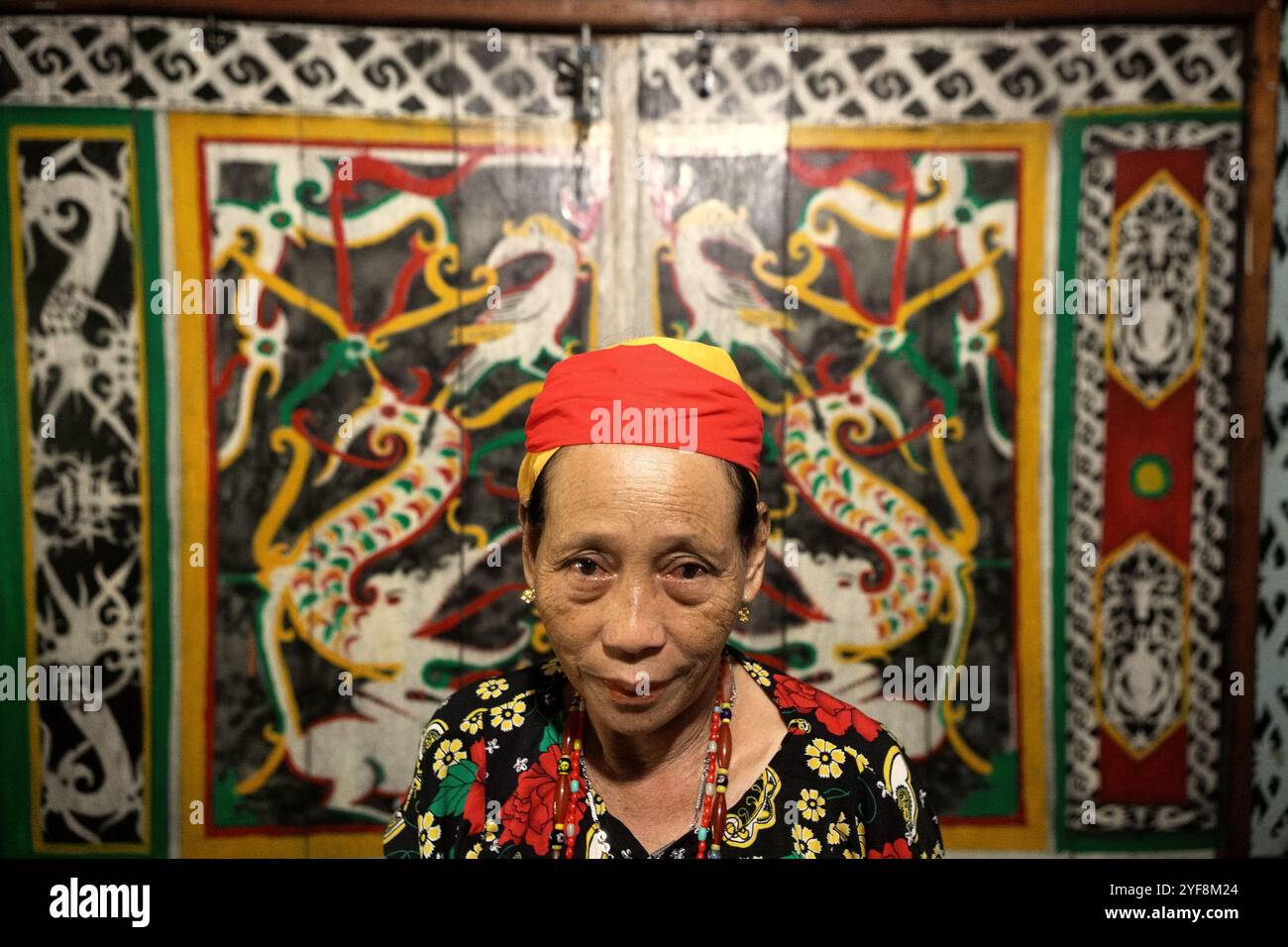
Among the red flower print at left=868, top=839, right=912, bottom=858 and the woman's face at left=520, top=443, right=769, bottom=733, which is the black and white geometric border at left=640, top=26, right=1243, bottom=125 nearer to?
the woman's face at left=520, top=443, right=769, bottom=733

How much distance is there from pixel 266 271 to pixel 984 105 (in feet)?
6.07

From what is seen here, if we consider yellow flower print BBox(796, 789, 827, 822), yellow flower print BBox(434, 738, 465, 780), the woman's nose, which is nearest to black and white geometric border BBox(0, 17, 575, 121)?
the woman's nose

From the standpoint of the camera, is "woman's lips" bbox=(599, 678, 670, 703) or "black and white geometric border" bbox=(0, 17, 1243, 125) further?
"black and white geometric border" bbox=(0, 17, 1243, 125)

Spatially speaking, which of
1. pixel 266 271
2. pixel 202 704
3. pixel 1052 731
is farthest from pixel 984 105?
pixel 202 704

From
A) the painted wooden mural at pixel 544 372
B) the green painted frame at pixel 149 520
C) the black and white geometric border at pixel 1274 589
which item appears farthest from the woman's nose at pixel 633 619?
the black and white geometric border at pixel 1274 589

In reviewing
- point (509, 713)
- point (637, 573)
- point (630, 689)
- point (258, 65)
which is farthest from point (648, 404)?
point (258, 65)

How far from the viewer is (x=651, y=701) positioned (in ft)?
3.22

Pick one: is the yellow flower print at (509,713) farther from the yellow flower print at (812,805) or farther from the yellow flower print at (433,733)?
Answer: the yellow flower print at (812,805)

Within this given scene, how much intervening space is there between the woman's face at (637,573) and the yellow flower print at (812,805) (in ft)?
0.68

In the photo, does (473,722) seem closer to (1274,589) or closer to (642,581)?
(642,581)

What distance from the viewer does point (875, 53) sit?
191 centimetres

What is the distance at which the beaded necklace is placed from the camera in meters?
1.00

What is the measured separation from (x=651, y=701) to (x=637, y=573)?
0.17 m

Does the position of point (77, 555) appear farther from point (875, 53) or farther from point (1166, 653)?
point (1166, 653)
